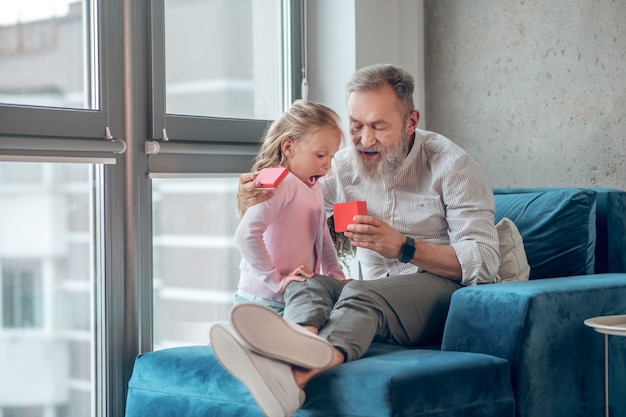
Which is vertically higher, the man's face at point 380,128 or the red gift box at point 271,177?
the man's face at point 380,128

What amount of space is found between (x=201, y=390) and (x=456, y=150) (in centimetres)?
109

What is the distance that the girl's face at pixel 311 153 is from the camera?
2658 millimetres

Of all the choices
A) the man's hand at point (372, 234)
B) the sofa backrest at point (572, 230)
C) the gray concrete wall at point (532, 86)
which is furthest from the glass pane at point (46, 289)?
the gray concrete wall at point (532, 86)

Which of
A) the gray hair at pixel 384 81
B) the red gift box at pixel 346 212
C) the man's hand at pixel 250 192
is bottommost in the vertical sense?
the red gift box at pixel 346 212

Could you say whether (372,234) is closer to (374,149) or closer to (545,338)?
(374,149)

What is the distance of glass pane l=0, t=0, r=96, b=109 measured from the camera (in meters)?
2.49

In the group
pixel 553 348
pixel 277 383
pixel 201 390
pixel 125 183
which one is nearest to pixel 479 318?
pixel 553 348

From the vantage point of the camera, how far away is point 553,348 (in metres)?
2.26

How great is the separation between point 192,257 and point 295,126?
68cm

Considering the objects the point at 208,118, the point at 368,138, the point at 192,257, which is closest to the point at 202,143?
the point at 208,118

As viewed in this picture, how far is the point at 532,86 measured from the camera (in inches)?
135

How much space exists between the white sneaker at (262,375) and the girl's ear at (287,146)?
0.82 metres

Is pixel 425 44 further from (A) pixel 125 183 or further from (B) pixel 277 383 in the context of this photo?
(B) pixel 277 383

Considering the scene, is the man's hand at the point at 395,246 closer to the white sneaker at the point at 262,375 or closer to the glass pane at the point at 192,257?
the white sneaker at the point at 262,375
